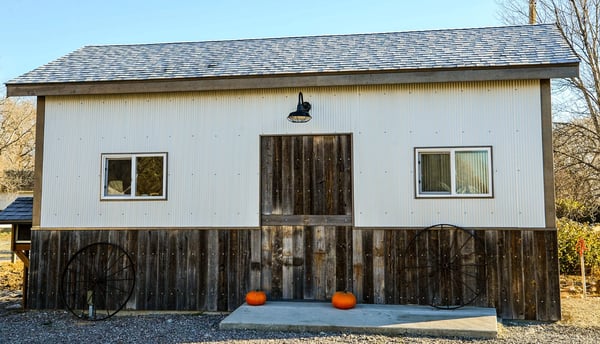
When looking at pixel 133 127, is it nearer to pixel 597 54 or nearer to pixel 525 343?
pixel 525 343

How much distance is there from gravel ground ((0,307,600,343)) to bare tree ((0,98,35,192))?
20.3 meters

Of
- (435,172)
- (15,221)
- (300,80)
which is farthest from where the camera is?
(15,221)

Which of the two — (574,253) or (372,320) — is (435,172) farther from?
(574,253)

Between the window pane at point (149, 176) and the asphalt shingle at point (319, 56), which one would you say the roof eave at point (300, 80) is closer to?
the asphalt shingle at point (319, 56)

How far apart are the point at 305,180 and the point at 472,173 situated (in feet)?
7.64

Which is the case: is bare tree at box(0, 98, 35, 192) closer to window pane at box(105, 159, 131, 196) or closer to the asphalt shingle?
the asphalt shingle

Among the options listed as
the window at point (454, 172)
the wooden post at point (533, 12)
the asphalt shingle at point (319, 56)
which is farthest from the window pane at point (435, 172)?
the wooden post at point (533, 12)

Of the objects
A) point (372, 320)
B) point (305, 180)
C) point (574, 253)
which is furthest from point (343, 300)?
point (574, 253)

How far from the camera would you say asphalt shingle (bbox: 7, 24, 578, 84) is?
7070 mm

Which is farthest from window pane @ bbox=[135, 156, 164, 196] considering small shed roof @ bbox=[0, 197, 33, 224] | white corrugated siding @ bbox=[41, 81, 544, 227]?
small shed roof @ bbox=[0, 197, 33, 224]

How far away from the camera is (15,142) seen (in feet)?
80.4

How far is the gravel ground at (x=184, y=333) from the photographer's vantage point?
218 inches

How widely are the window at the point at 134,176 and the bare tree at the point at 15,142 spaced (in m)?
19.5

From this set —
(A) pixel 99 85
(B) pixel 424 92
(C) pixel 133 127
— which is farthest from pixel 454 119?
(A) pixel 99 85
